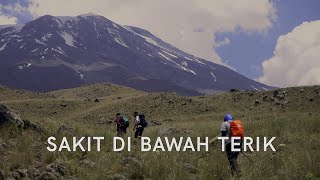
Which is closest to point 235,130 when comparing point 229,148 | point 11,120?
point 229,148

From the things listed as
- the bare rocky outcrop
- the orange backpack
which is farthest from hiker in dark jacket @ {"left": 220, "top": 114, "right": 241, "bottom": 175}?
the bare rocky outcrop

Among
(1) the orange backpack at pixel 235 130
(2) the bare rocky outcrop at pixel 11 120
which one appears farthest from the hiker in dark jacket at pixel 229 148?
(2) the bare rocky outcrop at pixel 11 120

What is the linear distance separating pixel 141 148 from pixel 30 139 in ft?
10.8

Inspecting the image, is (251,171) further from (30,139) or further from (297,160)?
(30,139)

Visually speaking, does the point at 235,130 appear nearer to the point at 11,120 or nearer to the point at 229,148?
the point at 229,148

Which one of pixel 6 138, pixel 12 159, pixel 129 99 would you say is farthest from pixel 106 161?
pixel 129 99

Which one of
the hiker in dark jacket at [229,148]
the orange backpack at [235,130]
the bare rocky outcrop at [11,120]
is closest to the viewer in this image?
the hiker in dark jacket at [229,148]

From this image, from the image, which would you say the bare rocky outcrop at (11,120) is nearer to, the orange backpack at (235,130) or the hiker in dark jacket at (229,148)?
the hiker in dark jacket at (229,148)

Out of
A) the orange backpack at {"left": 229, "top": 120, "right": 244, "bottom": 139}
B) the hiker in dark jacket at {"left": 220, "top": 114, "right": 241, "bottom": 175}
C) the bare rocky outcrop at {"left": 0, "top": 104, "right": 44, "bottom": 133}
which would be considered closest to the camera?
the hiker in dark jacket at {"left": 220, "top": 114, "right": 241, "bottom": 175}

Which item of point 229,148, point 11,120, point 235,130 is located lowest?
point 229,148

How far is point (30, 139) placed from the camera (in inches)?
492

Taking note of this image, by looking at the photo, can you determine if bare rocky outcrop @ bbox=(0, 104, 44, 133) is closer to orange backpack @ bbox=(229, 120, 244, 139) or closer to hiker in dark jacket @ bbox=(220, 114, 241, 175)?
hiker in dark jacket @ bbox=(220, 114, 241, 175)

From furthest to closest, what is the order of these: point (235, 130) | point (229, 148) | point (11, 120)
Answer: point (11, 120) < point (235, 130) < point (229, 148)

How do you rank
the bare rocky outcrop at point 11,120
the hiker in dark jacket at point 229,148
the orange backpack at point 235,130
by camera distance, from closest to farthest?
the hiker in dark jacket at point 229,148, the orange backpack at point 235,130, the bare rocky outcrop at point 11,120
